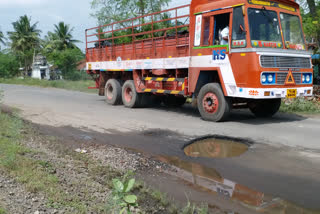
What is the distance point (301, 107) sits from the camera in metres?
11.2

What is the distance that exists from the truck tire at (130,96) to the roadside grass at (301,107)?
203 inches

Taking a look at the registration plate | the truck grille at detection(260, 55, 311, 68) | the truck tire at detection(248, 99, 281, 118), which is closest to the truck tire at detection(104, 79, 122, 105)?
the truck tire at detection(248, 99, 281, 118)

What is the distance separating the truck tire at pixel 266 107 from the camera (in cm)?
969

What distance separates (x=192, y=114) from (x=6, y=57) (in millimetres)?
52180

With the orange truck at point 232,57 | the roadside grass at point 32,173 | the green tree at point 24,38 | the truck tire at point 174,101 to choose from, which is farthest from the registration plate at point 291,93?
the green tree at point 24,38

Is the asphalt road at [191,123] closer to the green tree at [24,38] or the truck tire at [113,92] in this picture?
the truck tire at [113,92]

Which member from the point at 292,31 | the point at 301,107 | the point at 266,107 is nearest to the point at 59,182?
the point at 266,107

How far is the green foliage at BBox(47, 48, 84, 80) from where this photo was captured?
131 ft

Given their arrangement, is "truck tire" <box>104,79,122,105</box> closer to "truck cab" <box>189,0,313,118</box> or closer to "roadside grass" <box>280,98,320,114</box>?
"truck cab" <box>189,0,313,118</box>

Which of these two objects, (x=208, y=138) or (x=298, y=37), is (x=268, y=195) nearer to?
(x=208, y=138)

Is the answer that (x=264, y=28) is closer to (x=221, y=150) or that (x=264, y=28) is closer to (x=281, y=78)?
(x=281, y=78)

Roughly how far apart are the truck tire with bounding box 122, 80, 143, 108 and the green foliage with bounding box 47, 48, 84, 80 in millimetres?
28814

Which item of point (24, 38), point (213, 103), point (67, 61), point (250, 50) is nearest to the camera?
point (250, 50)

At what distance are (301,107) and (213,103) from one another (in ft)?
13.2
